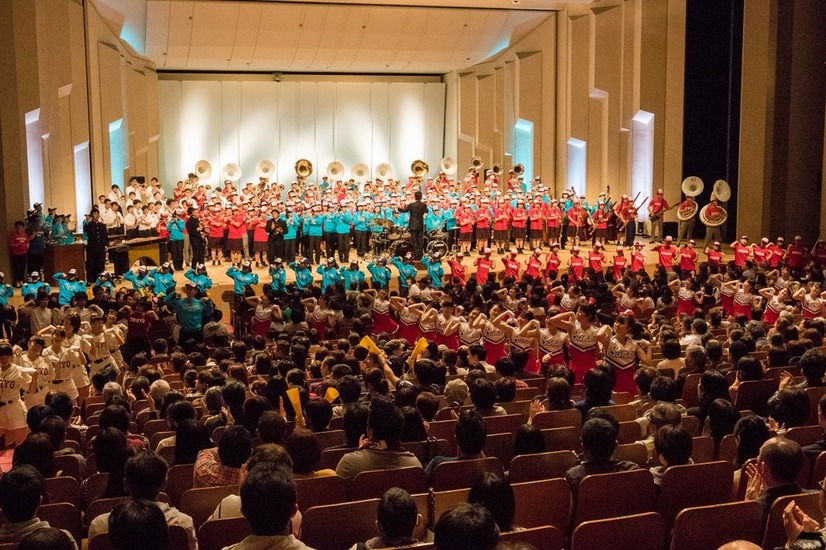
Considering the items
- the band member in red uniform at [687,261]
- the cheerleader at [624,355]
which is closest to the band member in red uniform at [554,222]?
the band member in red uniform at [687,261]

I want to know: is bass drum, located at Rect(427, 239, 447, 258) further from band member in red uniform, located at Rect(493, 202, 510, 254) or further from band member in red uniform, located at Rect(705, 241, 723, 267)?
band member in red uniform, located at Rect(705, 241, 723, 267)

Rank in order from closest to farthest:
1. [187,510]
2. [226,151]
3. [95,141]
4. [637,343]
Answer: [187,510], [637,343], [95,141], [226,151]

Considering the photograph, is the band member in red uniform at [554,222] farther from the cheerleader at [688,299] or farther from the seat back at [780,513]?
the seat back at [780,513]

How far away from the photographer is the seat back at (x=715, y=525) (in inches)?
171

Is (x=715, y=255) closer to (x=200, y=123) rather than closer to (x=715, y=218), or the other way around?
(x=715, y=218)

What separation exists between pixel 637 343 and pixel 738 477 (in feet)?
15.1

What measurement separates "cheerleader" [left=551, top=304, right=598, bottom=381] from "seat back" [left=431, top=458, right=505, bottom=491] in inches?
206

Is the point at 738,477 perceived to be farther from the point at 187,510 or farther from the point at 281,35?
the point at 281,35

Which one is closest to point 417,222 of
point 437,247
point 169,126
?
point 437,247

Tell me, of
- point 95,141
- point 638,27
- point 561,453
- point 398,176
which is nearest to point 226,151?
point 398,176

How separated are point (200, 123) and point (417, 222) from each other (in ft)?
49.6

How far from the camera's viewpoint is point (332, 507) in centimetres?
455

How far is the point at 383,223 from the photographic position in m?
22.8

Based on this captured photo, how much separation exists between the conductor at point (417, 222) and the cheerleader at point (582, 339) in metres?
10.8
